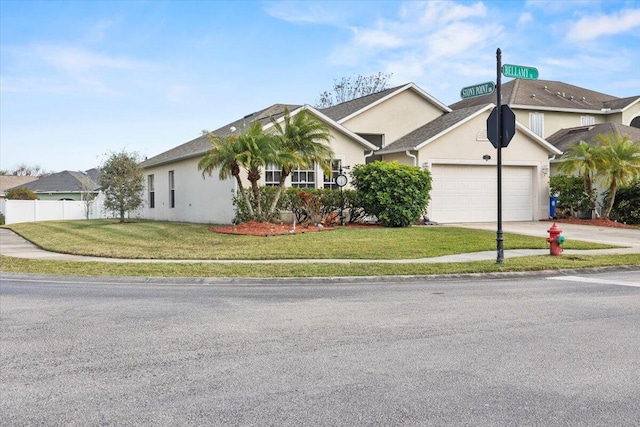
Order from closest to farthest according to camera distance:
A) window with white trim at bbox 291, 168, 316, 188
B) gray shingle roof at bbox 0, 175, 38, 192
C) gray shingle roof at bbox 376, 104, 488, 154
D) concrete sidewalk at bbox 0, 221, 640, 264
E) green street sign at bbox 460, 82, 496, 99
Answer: green street sign at bbox 460, 82, 496, 99 → concrete sidewalk at bbox 0, 221, 640, 264 → window with white trim at bbox 291, 168, 316, 188 → gray shingle roof at bbox 376, 104, 488, 154 → gray shingle roof at bbox 0, 175, 38, 192

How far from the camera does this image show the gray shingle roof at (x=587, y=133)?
3033cm

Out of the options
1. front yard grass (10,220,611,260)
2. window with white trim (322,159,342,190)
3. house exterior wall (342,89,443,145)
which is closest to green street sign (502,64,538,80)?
front yard grass (10,220,611,260)

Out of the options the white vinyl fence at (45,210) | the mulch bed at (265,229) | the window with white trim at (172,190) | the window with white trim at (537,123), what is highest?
Answer: the window with white trim at (537,123)

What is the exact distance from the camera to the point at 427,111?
100ft

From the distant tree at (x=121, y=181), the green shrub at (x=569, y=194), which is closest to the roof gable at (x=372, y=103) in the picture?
the green shrub at (x=569, y=194)

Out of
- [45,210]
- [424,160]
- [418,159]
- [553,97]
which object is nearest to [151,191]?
[45,210]

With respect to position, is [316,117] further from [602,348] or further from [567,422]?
[567,422]

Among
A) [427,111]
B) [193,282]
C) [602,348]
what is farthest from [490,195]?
[602,348]

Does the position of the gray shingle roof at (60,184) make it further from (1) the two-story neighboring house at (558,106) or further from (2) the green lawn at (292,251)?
(1) the two-story neighboring house at (558,106)

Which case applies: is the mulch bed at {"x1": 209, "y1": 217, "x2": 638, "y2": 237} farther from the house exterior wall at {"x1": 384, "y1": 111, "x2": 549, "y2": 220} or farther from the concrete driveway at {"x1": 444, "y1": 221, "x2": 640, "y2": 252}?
the concrete driveway at {"x1": 444, "y1": 221, "x2": 640, "y2": 252}

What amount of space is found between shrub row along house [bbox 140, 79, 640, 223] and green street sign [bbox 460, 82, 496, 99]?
9607 mm

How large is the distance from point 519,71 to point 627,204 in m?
16.0

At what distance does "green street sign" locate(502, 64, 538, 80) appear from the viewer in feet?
43.6

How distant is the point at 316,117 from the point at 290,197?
3.70m
